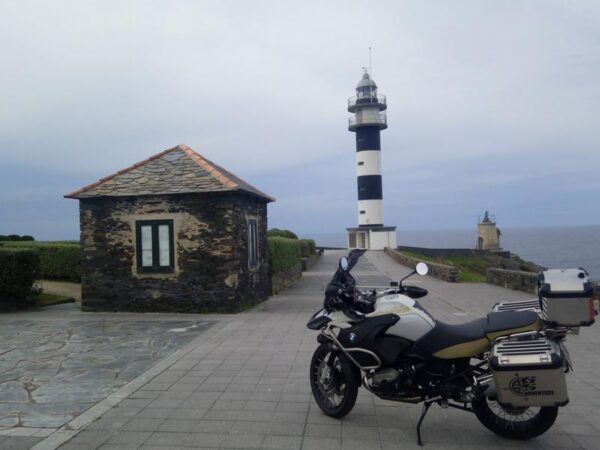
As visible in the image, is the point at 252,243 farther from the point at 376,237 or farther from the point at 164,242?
the point at 376,237

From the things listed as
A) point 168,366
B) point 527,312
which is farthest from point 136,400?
point 527,312

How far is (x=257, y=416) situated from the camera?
529cm

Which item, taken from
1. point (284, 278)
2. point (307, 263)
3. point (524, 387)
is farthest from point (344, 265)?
point (307, 263)

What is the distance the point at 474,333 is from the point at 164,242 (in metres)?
9.28

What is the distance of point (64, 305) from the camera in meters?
14.1

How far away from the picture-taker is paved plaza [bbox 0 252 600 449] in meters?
4.62

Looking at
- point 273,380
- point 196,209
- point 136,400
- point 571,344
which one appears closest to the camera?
point 136,400

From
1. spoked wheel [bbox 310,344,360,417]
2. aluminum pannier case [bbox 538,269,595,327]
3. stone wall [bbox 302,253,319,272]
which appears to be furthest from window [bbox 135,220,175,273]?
stone wall [bbox 302,253,319,272]

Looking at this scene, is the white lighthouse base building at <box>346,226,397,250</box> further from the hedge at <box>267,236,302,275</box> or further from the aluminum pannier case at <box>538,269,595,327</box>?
the aluminum pannier case at <box>538,269,595,327</box>

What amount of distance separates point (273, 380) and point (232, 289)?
5.90 metres

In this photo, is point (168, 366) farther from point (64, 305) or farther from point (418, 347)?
point (64, 305)

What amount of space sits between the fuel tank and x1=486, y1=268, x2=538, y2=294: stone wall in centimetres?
1222

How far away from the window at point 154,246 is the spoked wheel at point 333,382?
779 centimetres

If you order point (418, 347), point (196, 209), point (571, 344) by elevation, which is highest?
point (196, 209)
